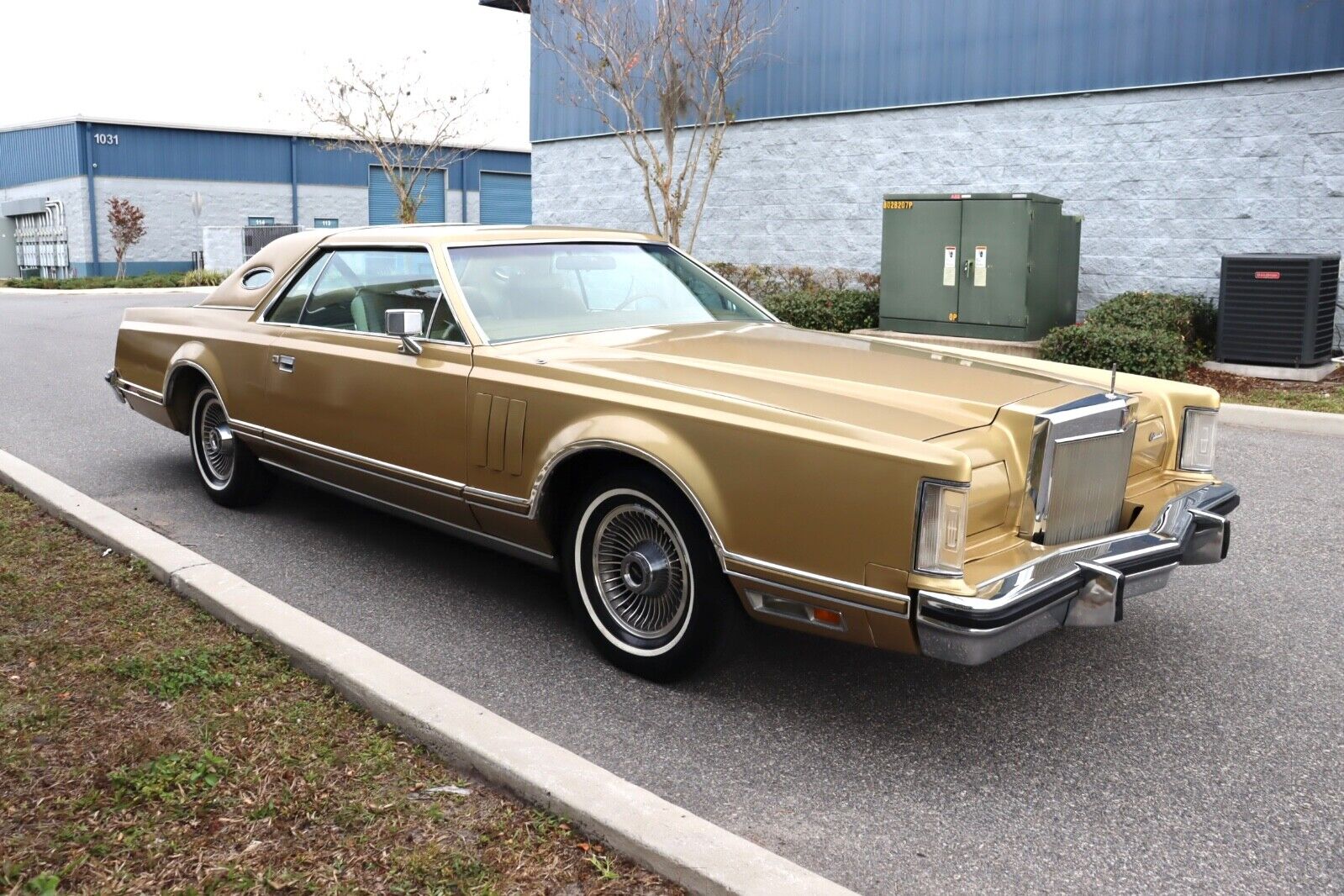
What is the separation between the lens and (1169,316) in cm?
1180

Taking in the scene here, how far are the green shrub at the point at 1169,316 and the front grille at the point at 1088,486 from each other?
8.12 m

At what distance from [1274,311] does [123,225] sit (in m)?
39.3

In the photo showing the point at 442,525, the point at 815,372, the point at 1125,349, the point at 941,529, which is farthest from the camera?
the point at 1125,349

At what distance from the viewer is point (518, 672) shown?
13.6 ft

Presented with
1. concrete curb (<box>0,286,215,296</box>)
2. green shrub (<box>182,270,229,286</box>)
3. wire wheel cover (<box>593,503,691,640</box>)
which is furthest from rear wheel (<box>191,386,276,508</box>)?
green shrub (<box>182,270,229,286</box>)

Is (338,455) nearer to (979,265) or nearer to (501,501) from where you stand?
(501,501)

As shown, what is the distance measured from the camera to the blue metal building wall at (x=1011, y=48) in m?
12.6

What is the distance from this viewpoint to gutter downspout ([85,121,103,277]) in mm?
42625

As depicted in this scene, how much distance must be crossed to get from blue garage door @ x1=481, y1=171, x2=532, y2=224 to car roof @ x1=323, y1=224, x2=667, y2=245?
4200 cm

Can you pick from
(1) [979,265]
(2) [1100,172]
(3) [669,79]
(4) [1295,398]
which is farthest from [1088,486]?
(3) [669,79]

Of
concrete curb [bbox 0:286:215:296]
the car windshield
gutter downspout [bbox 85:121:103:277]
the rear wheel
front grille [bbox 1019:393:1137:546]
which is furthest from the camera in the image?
gutter downspout [bbox 85:121:103:277]

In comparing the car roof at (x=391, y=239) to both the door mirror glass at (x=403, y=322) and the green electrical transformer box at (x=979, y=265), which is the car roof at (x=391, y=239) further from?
the green electrical transformer box at (x=979, y=265)

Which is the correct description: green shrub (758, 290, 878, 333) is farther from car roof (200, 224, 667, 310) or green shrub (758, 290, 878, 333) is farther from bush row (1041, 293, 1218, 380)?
car roof (200, 224, 667, 310)

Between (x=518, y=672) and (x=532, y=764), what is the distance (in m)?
0.98
